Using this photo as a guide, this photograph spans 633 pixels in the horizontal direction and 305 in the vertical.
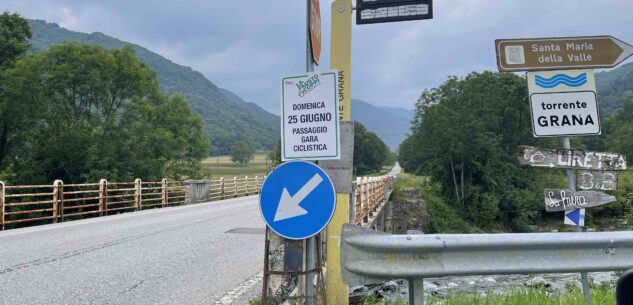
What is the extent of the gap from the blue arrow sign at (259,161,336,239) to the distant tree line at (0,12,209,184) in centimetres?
2134

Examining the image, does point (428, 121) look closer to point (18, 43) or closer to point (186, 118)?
point (186, 118)

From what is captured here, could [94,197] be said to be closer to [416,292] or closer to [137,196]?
[137,196]

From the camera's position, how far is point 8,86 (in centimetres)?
2244

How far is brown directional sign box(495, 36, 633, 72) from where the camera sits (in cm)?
445

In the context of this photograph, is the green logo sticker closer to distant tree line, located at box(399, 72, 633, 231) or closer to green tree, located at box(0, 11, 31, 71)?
green tree, located at box(0, 11, 31, 71)

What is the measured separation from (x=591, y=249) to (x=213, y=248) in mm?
6729

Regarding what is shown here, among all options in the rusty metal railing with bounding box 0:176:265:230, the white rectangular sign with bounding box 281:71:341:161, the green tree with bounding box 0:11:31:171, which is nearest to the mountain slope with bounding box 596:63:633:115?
the rusty metal railing with bounding box 0:176:265:230

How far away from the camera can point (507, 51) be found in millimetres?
4516

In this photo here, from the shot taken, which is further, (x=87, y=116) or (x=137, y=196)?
(x=87, y=116)

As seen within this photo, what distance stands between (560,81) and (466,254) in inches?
103

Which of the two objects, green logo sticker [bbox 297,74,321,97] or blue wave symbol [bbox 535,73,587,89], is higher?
blue wave symbol [bbox 535,73,587,89]

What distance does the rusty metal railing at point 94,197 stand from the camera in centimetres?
1357

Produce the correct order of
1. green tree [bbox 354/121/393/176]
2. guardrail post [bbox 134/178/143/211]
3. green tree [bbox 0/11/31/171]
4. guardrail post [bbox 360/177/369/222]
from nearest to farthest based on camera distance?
guardrail post [bbox 360/177/369/222]
guardrail post [bbox 134/178/143/211]
green tree [bbox 0/11/31/171]
green tree [bbox 354/121/393/176]

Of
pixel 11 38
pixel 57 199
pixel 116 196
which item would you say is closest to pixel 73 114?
pixel 11 38
